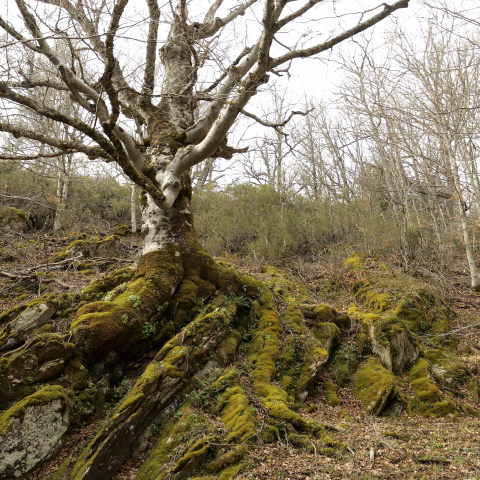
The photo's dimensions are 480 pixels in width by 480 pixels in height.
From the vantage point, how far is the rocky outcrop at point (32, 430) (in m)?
3.47

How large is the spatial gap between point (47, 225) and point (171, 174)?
10152 mm

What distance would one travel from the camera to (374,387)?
213 inches

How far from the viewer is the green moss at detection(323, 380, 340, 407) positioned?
5168 millimetres

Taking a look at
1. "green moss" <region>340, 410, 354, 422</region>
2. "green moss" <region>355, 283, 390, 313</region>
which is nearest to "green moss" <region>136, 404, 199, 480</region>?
"green moss" <region>340, 410, 354, 422</region>

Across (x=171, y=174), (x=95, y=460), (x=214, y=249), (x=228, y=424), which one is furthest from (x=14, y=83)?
(x=214, y=249)

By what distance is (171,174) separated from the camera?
630cm

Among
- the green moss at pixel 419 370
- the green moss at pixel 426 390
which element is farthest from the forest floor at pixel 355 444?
the green moss at pixel 419 370

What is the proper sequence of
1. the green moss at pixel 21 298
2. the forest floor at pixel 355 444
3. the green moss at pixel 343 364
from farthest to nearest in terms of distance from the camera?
the green moss at pixel 21 298, the green moss at pixel 343 364, the forest floor at pixel 355 444

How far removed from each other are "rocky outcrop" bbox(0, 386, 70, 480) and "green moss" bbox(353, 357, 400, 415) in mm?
4145

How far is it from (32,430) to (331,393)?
159 inches

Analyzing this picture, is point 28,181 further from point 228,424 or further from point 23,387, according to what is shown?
point 228,424

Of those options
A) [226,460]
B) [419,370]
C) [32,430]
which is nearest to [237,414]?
[226,460]

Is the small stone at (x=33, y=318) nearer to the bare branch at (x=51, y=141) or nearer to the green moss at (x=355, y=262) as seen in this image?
the bare branch at (x=51, y=141)

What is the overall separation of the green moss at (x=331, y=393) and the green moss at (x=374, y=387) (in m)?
0.37
